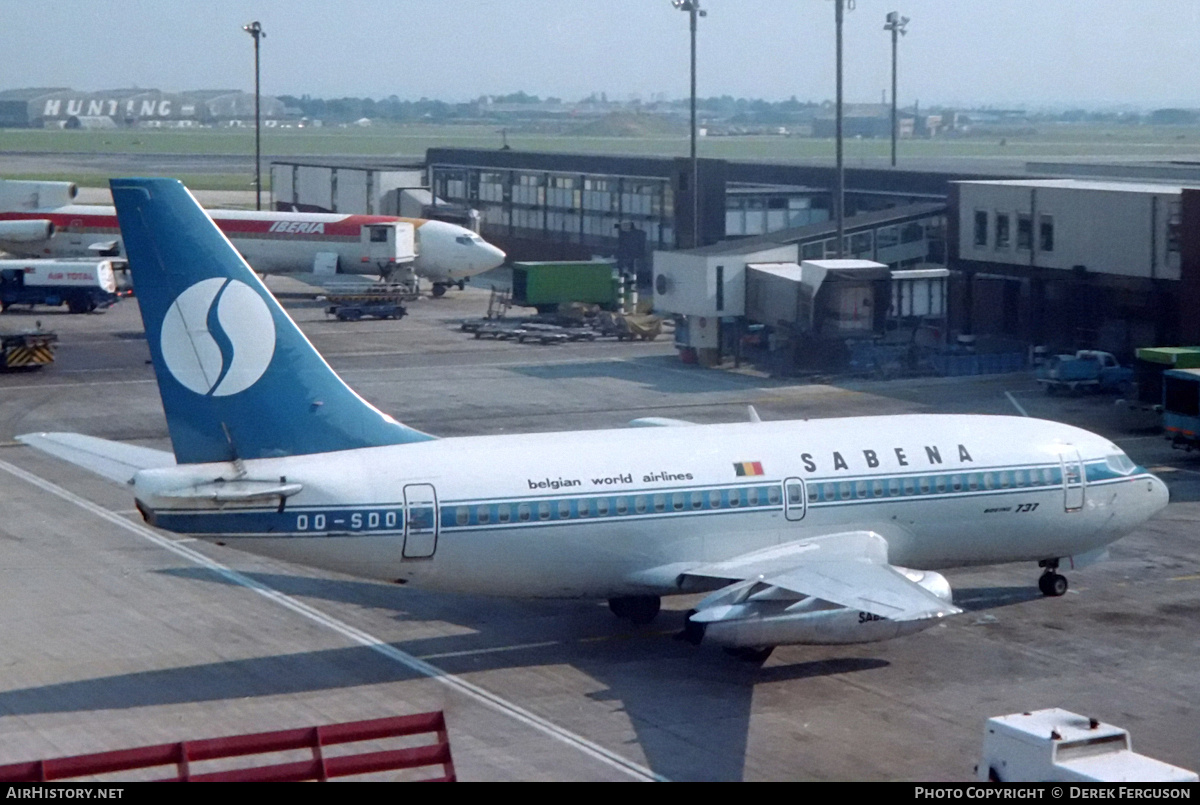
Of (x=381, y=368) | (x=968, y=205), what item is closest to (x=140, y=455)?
(x=381, y=368)

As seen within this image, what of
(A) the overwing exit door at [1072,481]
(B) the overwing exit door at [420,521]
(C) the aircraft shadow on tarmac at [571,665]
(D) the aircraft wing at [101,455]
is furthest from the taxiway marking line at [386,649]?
(A) the overwing exit door at [1072,481]

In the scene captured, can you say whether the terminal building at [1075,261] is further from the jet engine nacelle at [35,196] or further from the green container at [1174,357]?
the jet engine nacelle at [35,196]

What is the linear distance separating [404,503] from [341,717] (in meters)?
3.71

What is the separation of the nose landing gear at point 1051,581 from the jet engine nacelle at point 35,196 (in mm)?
77930

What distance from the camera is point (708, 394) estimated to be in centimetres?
5941

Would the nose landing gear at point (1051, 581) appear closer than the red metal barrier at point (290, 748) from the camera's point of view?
No

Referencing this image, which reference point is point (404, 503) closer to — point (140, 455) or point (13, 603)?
point (140, 455)

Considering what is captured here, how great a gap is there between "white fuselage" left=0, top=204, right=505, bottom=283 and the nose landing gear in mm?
62779

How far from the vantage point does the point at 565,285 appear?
82625 mm

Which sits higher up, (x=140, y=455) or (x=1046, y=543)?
(x=140, y=455)

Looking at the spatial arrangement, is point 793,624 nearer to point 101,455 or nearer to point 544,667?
point 544,667

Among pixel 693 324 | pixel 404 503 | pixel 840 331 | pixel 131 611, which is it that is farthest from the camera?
pixel 693 324

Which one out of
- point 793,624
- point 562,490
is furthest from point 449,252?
point 793,624

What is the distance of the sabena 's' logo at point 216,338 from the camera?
25.5 meters
